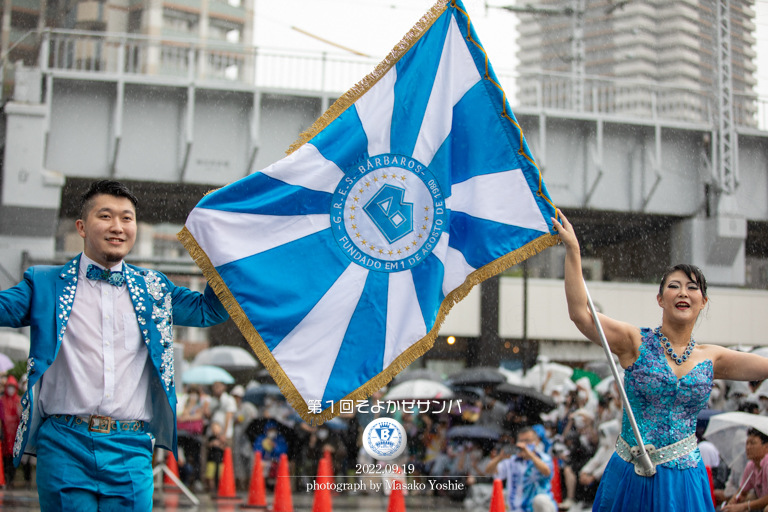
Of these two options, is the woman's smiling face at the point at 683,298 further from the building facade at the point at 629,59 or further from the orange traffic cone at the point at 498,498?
the building facade at the point at 629,59

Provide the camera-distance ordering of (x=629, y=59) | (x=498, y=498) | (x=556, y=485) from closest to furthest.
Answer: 1. (x=498, y=498)
2. (x=556, y=485)
3. (x=629, y=59)

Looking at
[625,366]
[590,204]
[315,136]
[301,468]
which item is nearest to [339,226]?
[315,136]

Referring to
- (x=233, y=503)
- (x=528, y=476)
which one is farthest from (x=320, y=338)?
(x=233, y=503)

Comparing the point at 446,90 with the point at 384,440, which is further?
the point at 384,440

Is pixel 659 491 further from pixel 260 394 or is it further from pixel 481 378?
pixel 260 394

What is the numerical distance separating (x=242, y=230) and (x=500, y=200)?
1193 millimetres

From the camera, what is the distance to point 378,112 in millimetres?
3355

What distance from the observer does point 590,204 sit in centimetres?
1390

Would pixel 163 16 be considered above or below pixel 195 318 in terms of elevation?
above

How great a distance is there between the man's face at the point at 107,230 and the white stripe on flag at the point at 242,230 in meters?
0.51

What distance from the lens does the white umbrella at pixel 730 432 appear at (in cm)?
626

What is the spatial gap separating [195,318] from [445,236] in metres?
1.19

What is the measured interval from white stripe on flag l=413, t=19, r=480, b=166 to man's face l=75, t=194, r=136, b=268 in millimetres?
1396

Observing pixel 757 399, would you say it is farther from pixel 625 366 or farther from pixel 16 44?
pixel 16 44
